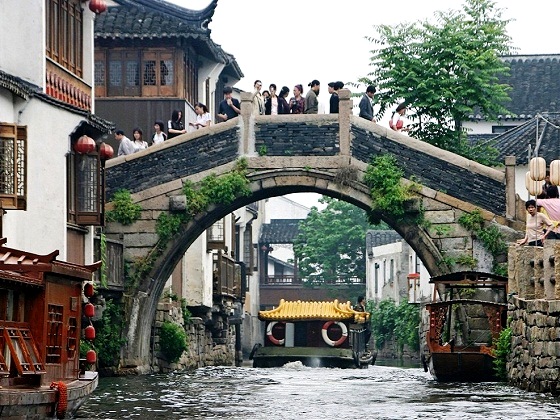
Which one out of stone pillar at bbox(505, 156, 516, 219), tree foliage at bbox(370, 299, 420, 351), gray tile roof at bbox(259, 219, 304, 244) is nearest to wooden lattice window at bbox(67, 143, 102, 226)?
stone pillar at bbox(505, 156, 516, 219)

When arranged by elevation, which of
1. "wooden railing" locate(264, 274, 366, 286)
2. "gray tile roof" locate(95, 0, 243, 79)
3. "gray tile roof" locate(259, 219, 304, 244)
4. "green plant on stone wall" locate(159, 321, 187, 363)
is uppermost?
"gray tile roof" locate(95, 0, 243, 79)

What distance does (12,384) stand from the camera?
15.1 m

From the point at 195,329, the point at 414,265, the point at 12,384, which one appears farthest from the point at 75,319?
the point at 414,265

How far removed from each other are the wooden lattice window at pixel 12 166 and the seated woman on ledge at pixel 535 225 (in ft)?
27.2

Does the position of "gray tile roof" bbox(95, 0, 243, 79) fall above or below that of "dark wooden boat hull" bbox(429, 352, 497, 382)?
above

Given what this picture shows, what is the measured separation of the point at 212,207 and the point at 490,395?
9924 millimetres

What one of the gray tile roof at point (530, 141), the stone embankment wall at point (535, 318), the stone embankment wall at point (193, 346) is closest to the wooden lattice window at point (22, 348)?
the stone embankment wall at point (535, 318)

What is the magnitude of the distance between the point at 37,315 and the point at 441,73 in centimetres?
1940

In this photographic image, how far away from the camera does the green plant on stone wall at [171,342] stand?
3262 cm

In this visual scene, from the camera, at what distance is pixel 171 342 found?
3269cm

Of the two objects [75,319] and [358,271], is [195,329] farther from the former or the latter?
[358,271]

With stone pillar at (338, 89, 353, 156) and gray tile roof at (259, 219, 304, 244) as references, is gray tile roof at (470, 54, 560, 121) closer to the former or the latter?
stone pillar at (338, 89, 353, 156)

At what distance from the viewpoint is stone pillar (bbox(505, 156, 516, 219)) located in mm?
29203

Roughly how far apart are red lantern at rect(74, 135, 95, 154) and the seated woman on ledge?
7292 mm
